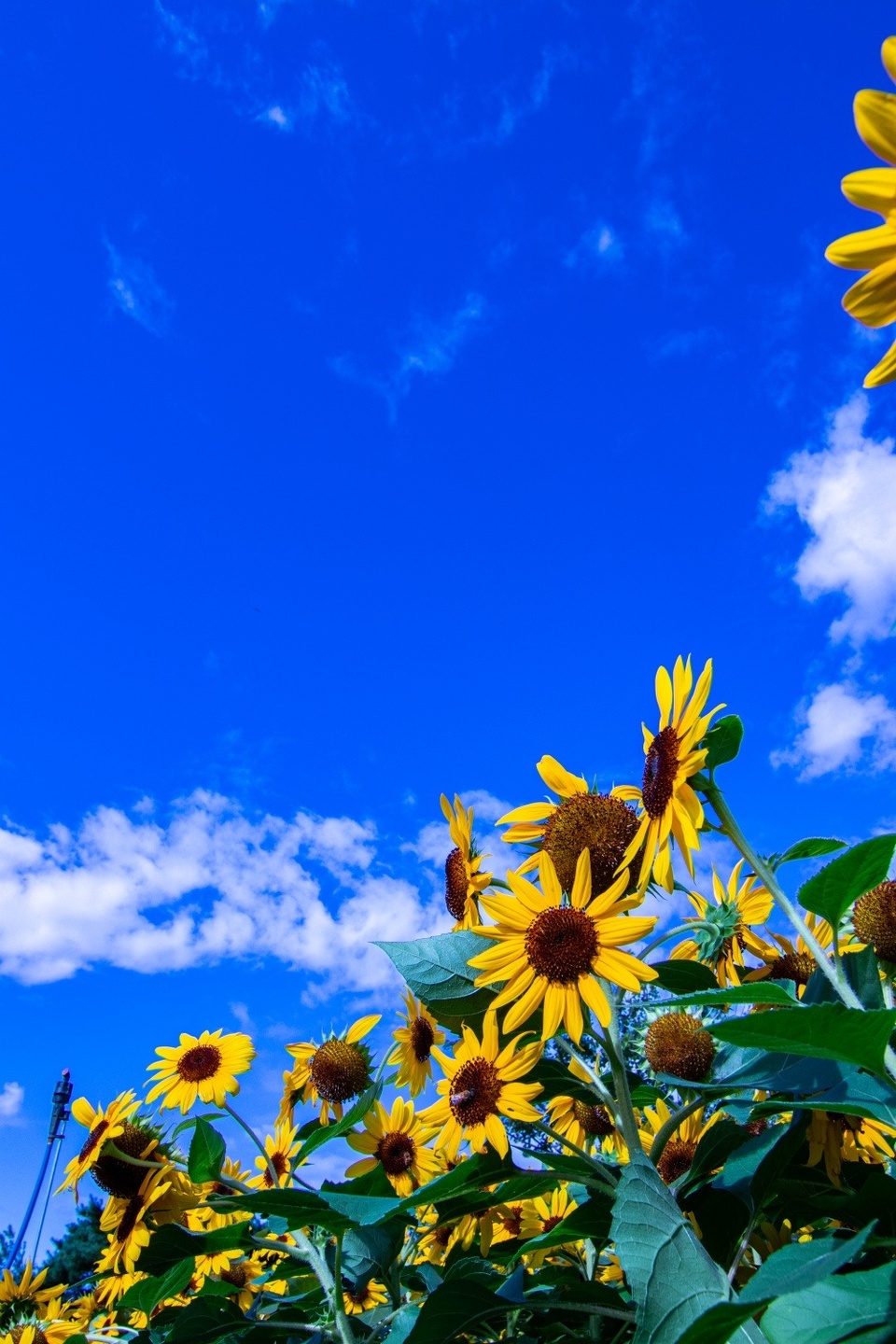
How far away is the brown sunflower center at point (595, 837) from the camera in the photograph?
2.35 meters

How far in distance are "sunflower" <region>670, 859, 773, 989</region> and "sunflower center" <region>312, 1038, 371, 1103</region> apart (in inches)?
55.3

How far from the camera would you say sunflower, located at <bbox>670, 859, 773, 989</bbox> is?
3.07m

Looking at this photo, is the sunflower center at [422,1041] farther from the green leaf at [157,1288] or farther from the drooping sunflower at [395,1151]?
the green leaf at [157,1288]

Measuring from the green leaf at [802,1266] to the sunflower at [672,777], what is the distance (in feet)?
2.52

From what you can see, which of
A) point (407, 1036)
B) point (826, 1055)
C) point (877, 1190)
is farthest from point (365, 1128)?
point (826, 1055)

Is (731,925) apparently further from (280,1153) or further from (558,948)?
(280,1153)

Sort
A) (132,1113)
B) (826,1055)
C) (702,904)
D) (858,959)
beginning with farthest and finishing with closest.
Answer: (132,1113)
(702,904)
(858,959)
(826,1055)

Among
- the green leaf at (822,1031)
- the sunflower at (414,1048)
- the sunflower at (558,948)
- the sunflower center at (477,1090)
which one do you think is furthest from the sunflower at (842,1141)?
the sunflower at (414,1048)

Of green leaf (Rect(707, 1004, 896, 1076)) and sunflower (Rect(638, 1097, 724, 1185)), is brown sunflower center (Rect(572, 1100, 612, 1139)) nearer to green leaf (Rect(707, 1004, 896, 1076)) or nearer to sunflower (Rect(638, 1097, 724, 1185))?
sunflower (Rect(638, 1097, 724, 1185))

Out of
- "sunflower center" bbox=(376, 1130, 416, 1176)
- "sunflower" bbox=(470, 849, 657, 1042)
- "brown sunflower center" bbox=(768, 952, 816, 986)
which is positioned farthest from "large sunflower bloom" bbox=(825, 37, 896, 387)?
"sunflower center" bbox=(376, 1130, 416, 1176)

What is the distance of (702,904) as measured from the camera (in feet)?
10.6

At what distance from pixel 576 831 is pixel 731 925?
0.98 m

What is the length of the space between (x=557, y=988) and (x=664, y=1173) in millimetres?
1298

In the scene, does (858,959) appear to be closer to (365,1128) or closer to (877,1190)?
(877,1190)
